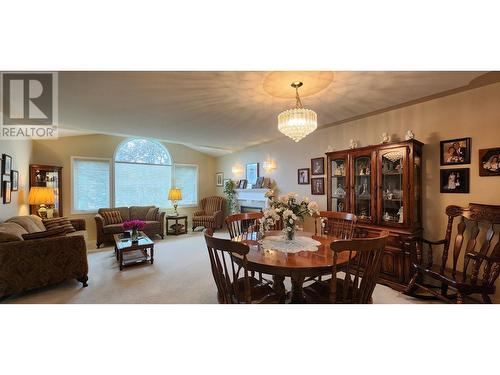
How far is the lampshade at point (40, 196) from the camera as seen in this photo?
12.9 feet

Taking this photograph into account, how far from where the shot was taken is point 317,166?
402cm

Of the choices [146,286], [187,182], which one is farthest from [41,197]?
[187,182]

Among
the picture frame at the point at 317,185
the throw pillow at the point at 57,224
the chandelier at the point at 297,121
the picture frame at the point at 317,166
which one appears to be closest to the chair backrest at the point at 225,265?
the chandelier at the point at 297,121

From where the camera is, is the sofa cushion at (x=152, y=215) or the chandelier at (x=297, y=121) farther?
the sofa cushion at (x=152, y=215)

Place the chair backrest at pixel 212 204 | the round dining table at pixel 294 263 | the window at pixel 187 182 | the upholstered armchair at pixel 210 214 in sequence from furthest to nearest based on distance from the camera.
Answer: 1. the window at pixel 187 182
2. the chair backrest at pixel 212 204
3. the upholstered armchair at pixel 210 214
4. the round dining table at pixel 294 263

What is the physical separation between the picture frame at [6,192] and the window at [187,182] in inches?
140

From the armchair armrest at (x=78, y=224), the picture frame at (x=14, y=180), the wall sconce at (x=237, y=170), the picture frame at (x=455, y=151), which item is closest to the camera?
the picture frame at (x=455, y=151)

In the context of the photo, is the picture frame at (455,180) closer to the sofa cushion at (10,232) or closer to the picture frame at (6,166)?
the sofa cushion at (10,232)

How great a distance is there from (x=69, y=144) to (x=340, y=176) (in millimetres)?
6130

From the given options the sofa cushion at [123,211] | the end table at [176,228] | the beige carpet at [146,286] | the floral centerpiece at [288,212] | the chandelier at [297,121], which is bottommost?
the beige carpet at [146,286]

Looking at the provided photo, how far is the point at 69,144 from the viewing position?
5.08 m

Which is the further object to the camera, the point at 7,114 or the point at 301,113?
the point at 7,114
